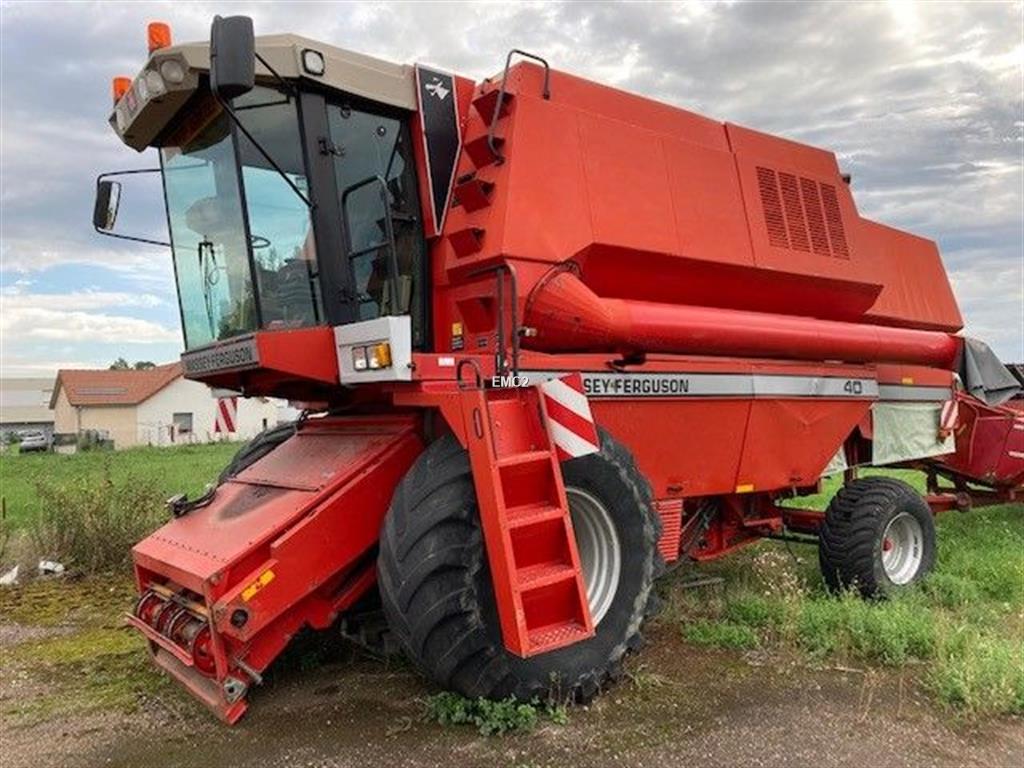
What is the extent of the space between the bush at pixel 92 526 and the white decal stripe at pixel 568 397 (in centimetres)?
504

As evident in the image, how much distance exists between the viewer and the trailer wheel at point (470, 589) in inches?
138

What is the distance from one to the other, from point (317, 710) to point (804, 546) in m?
5.38

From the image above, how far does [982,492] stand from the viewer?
816 centimetres

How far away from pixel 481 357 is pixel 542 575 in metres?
1.12

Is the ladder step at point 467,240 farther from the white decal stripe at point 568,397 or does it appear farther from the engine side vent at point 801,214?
the engine side vent at point 801,214

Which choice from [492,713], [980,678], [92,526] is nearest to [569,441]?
[492,713]

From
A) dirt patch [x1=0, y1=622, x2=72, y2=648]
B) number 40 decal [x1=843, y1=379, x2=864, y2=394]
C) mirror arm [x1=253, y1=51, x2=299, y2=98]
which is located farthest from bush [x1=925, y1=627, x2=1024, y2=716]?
dirt patch [x1=0, y1=622, x2=72, y2=648]

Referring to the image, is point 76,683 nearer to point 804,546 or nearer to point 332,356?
point 332,356

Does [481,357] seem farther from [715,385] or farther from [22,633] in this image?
[22,633]

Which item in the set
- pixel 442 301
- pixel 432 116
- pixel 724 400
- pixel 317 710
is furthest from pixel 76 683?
pixel 724 400

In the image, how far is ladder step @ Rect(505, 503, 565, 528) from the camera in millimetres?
3562

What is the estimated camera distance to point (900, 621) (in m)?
4.64

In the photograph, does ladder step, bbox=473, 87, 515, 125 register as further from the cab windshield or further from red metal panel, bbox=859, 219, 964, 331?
red metal panel, bbox=859, 219, 964, 331

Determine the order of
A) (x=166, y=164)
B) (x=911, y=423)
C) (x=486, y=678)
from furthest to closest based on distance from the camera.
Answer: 1. (x=911, y=423)
2. (x=166, y=164)
3. (x=486, y=678)
